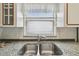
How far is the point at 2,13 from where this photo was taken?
2.64 meters

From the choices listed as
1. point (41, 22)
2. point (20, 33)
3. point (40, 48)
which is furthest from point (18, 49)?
point (41, 22)

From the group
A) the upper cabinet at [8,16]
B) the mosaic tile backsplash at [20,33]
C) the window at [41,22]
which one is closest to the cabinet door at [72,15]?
the mosaic tile backsplash at [20,33]

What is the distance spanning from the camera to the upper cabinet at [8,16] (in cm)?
264

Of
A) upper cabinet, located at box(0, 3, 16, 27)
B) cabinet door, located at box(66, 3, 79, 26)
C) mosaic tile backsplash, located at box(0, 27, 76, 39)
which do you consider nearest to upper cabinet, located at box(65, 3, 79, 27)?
cabinet door, located at box(66, 3, 79, 26)

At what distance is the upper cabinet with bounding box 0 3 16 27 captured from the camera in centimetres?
264

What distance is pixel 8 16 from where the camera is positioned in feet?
8.77

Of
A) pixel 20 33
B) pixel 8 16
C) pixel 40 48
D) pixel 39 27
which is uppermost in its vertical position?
pixel 8 16

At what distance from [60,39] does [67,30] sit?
21 cm

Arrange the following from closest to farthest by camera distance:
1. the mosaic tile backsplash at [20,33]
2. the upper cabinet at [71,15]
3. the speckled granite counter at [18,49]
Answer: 1. the speckled granite counter at [18,49]
2. the upper cabinet at [71,15]
3. the mosaic tile backsplash at [20,33]

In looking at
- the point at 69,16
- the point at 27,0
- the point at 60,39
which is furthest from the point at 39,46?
the point at 27,0

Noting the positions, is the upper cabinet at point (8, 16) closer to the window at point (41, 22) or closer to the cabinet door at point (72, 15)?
the window at point (41, 22)

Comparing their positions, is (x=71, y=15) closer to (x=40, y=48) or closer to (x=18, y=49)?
(x=40, y=48)

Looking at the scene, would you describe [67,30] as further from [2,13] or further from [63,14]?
[2,13]


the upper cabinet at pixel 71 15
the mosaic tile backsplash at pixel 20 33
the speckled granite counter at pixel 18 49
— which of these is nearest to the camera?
the speckled granite counter at pixel 18 49
